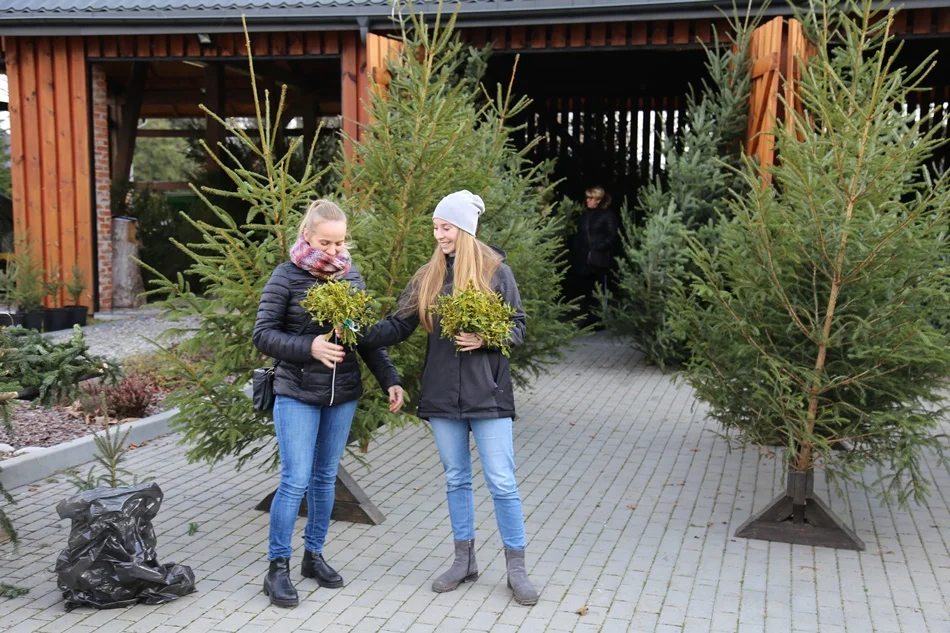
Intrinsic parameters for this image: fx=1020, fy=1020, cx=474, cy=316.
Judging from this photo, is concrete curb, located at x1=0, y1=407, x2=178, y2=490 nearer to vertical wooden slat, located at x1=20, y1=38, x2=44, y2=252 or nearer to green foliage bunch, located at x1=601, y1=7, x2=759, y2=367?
green foliage bunch, located at x1=601, y1=7, x2=759, y2=367

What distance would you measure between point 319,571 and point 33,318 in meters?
9.11

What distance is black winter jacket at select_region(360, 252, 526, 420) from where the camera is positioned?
4.64 m

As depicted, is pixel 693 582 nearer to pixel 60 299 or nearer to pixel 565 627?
pixel 565 627

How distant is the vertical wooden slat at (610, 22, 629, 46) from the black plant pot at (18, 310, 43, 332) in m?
7.71

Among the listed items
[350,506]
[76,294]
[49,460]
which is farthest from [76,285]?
[350,506]

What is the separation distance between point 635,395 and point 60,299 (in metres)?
7.75

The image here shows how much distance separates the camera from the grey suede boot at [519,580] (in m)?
4.71

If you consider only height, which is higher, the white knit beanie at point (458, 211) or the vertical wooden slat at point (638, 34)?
the vertical wooden slat at point (638, 34)

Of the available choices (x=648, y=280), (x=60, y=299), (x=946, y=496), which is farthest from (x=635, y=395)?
(x=60, y=299)

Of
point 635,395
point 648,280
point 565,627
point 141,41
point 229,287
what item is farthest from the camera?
point 141,41

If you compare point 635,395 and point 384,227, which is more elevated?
point 384,227

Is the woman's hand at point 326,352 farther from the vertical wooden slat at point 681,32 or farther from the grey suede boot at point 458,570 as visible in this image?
the vertical wooden slat at point 681,32

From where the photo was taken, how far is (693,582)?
5.04 meters

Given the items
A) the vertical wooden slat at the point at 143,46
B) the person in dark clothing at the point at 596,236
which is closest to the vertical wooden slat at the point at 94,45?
the vertical wooden slat at the point at 143,46
